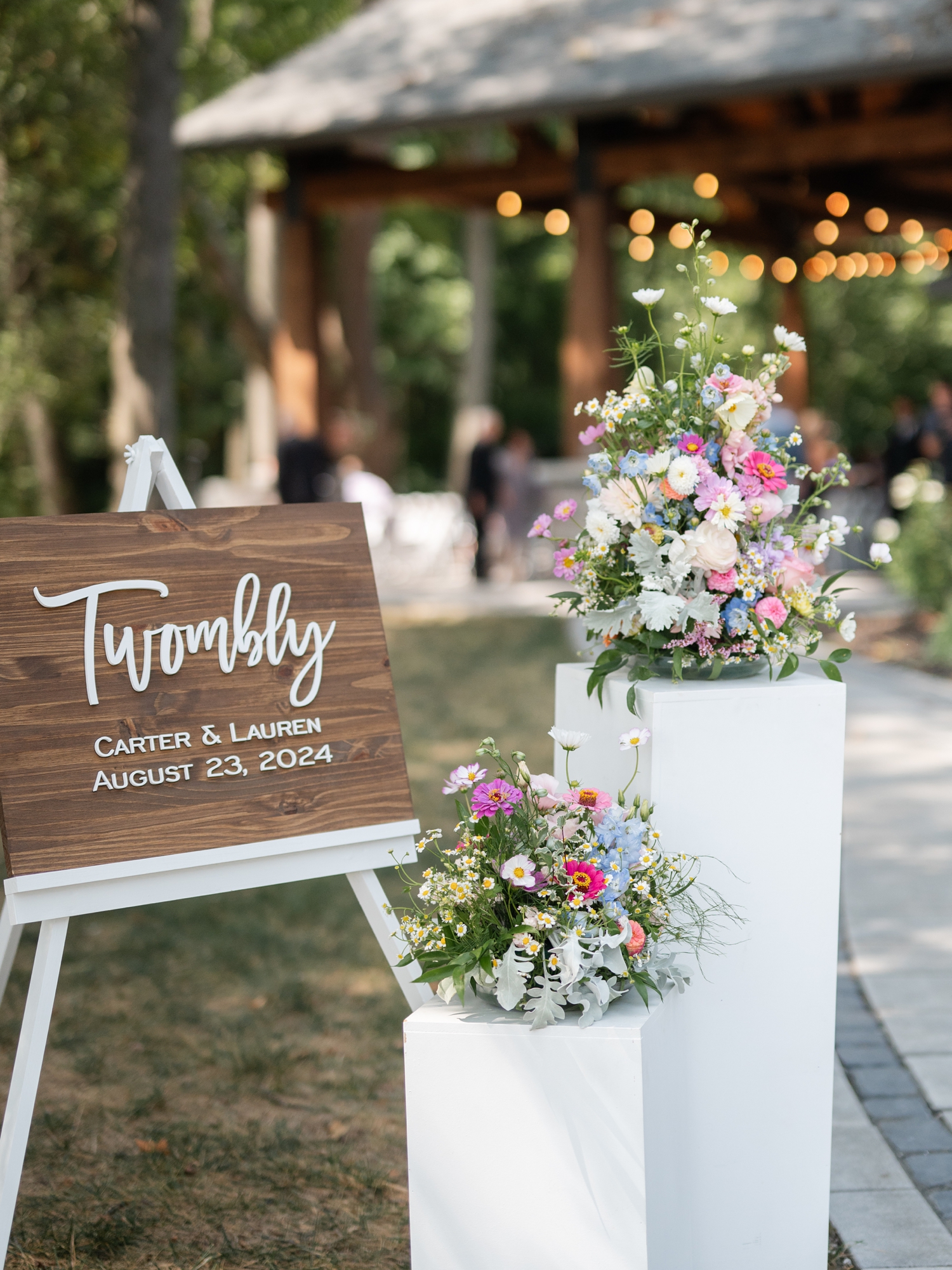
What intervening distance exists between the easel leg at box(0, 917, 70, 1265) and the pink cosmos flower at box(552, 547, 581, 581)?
43.3 inches

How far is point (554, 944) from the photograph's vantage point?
6.76 ft

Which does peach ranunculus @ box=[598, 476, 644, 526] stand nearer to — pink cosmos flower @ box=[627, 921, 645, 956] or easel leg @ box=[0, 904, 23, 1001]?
pink cosmos flower @ box=[627, 921, 645, 956]

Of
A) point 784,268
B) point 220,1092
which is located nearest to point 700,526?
point 220,1092

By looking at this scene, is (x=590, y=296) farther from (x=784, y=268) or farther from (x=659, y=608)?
(x=659, y=608)

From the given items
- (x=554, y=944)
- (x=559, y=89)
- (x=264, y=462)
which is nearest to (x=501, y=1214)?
(x=554, y=944)

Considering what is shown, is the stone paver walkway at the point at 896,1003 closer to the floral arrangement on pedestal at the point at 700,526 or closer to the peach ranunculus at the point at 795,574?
the floral arrangement on pedestal at the point at 700,526

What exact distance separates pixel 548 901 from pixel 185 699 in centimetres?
82

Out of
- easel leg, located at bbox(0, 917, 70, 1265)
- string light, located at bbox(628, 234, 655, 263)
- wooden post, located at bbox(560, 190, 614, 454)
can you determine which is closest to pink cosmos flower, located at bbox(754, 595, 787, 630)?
easel leg, located at bbox(0, 917, 70, 1265)

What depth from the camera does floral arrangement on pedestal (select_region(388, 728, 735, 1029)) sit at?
2047 mm

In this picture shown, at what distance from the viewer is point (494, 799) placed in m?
2.17

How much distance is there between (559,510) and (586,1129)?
1.10 metres

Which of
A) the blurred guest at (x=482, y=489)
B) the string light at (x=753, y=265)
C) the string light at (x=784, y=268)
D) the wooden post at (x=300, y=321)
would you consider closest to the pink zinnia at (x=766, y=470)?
the wooden post at (x=300, y=321)

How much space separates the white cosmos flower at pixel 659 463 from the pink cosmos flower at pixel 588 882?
71cm

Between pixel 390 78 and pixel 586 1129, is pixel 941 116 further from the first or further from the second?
pixel 586 1129
